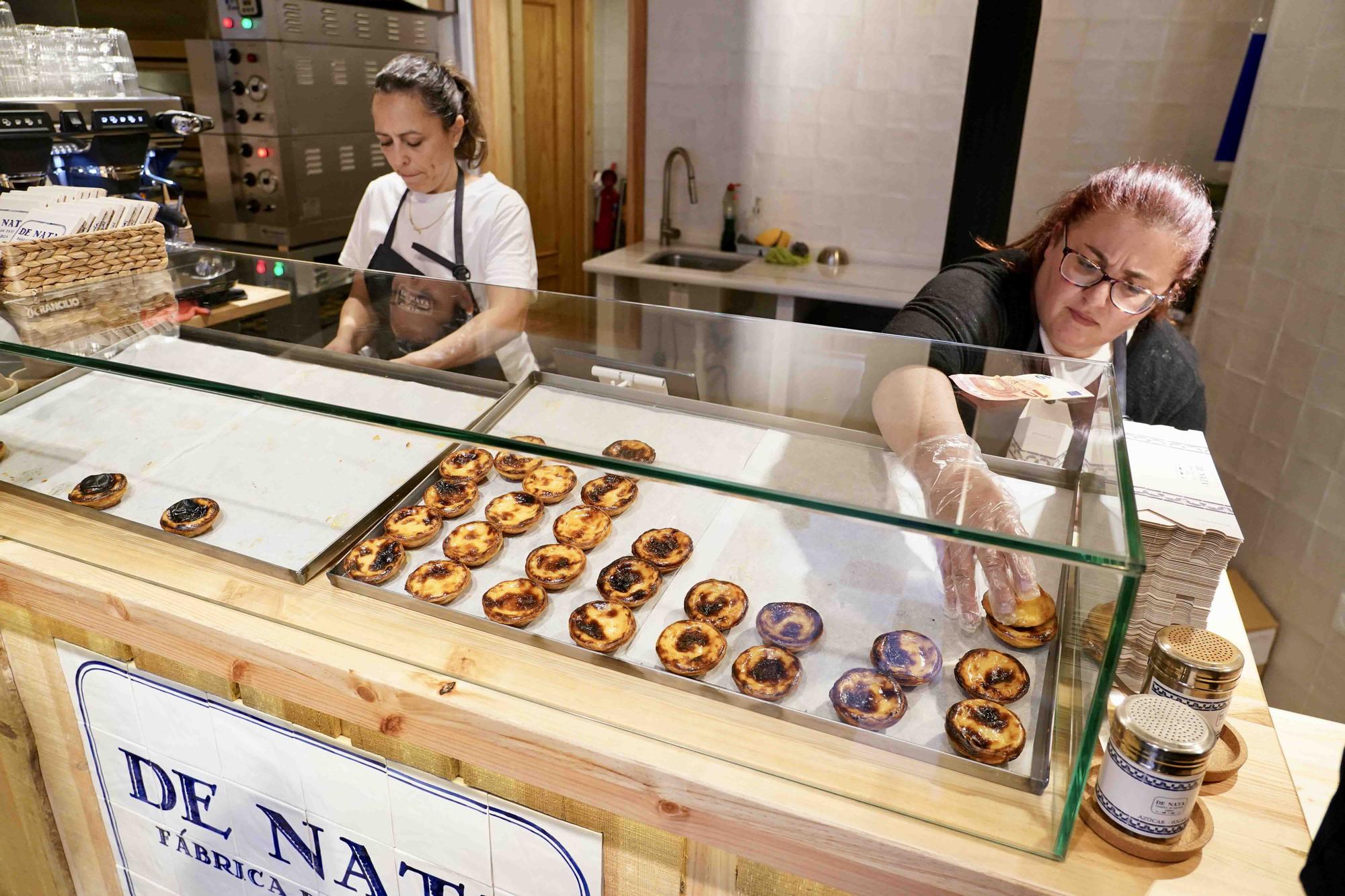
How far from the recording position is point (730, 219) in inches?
181

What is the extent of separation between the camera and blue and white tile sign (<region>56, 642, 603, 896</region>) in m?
1.17

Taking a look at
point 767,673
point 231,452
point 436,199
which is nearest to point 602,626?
point 767,673

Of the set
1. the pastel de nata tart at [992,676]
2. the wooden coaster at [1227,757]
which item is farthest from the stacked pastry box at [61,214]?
the wooden coaster at [1227,757]

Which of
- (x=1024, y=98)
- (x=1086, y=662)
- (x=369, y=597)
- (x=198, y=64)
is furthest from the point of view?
(x=198, y=64)

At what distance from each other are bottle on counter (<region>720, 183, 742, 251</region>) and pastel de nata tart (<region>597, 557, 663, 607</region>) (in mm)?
3632

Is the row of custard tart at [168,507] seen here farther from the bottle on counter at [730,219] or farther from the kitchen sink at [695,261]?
the bottle on counter at [730,219]

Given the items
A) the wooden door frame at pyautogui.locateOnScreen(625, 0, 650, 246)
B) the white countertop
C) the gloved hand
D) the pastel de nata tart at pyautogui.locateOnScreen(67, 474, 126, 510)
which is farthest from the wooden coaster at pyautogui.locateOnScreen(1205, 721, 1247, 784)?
the wooden door frame at pyautogui.locateOnScreen(625, 0, 650, 246)

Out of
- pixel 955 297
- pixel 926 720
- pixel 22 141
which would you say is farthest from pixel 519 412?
pixel 22 141

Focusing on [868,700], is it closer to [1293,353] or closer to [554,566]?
[554,566]

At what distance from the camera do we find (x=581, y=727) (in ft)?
→ 3.27

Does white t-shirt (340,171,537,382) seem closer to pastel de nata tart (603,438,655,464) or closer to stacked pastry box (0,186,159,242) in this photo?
stacked pastry box (0,186,159,242)

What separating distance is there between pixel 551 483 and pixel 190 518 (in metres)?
0.57

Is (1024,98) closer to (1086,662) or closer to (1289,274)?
(1289,274)

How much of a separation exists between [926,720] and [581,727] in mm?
407
